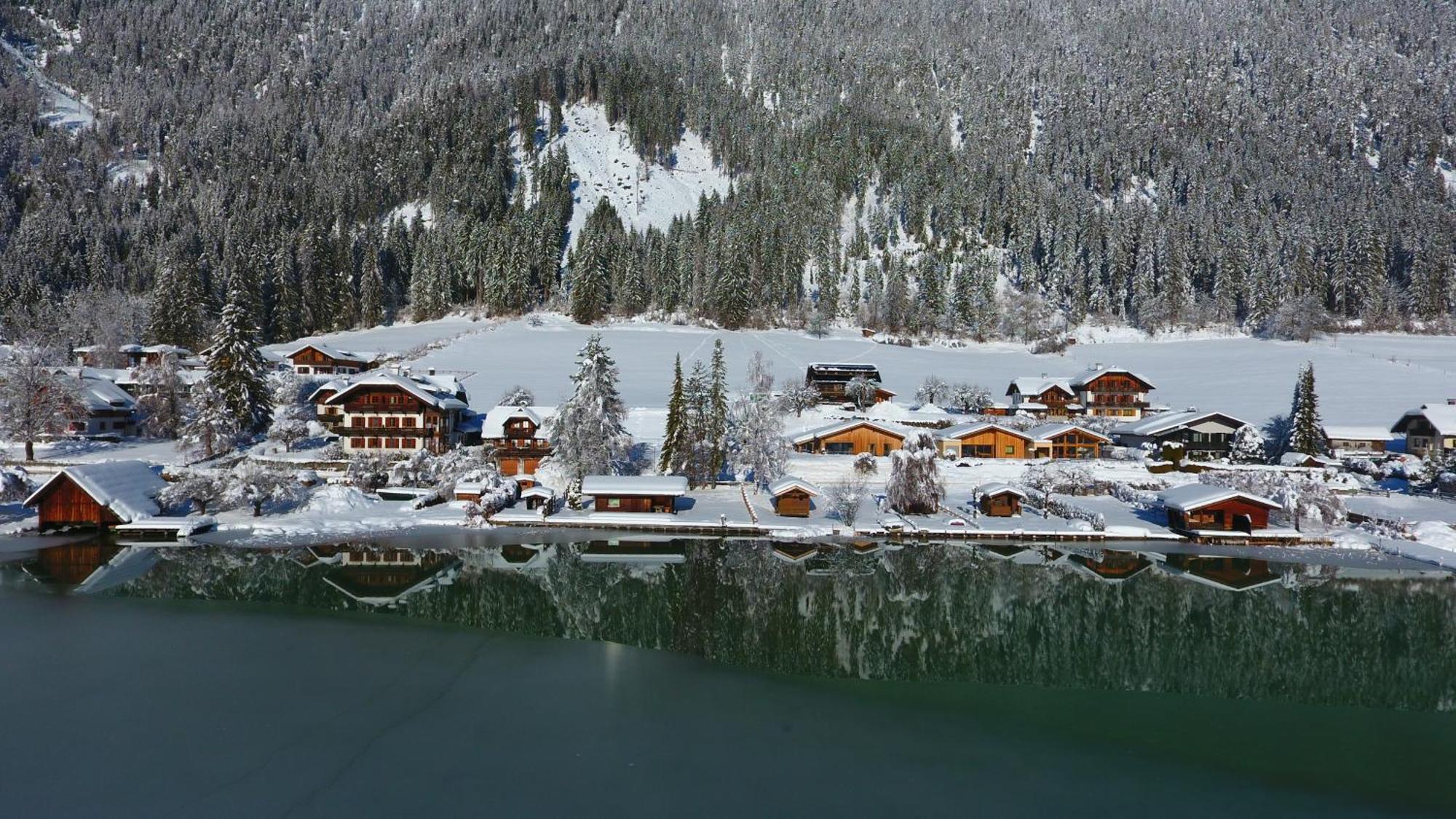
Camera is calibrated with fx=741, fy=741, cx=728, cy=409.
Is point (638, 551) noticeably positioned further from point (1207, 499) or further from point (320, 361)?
point (320, 361)

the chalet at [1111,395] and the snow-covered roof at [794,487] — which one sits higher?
the chalet at [1111,395]

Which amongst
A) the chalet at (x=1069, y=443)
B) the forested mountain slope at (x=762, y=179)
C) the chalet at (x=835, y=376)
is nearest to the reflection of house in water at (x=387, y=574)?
the chalet at (x=1069, y=443)

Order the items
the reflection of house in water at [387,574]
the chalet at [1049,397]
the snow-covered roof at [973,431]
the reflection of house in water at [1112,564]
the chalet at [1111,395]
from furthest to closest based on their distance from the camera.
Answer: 1. the chalet at [1049,397]
2. the chalet at [1111,395]
3. the snow-covered roof at [973,431]
4. the reflection of house in water at [1112,564]
5. the reflection of house in water at [387,574]

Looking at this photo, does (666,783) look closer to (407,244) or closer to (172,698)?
(172,698)

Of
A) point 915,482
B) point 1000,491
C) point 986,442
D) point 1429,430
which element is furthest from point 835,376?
point 1429,430

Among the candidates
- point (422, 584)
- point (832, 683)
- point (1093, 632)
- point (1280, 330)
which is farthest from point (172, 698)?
point (1280, 330)

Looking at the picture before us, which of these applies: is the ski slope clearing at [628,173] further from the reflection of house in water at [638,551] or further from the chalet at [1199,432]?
the reflection of house in water at [638,551]
